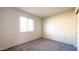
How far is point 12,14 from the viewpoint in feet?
11.8

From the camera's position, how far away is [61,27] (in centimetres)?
543

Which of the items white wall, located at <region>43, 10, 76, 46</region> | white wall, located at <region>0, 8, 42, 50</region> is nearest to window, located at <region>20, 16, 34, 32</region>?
white wall, located at <region>0, 8, 42, 50</region>

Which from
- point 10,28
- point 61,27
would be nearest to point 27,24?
point 10,28

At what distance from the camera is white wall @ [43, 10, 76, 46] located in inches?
186

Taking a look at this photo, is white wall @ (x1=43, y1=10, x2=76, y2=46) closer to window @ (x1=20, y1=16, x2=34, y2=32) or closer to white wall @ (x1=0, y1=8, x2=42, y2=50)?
window @ (x1=20, y1=16, x2=34, y2=32)

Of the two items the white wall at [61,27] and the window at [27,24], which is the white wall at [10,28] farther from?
the white wall at [61,27]

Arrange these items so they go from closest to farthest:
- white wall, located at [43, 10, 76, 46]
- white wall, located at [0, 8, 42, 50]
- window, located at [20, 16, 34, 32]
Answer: white wall, located at [0, 8, 42, 50] < window, located at [20, 16, 34, 32] < white wall, located at [43, 10, 76, 46]

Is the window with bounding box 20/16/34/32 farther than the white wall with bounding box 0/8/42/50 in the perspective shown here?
Yes

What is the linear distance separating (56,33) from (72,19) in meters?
1.73

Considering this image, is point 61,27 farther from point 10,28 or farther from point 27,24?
point 10,28

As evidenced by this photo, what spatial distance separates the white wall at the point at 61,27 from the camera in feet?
15.5

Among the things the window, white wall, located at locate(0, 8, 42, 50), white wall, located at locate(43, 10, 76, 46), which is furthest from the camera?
white wall, located at locate(43, 10, 76, 46)

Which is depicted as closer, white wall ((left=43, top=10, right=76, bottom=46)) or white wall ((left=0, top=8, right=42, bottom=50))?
white wall ((left=0, top=8, right=42, bottom=50))

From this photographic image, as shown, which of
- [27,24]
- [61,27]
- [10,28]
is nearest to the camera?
[10,28]
